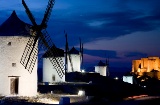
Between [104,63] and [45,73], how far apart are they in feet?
65.2

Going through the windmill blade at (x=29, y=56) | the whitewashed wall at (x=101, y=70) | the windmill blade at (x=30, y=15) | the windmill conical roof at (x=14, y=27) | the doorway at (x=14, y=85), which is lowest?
the doorway at (x=14, y=85)

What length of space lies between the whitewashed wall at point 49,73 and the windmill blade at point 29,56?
1559cm

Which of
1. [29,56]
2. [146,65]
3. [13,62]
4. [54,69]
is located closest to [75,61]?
[54,69]

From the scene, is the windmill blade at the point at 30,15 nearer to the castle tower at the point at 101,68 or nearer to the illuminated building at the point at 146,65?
the castle tower at the point at 101,68

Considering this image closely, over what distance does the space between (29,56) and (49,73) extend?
17.1 m

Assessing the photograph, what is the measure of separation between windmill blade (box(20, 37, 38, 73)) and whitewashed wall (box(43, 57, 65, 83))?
15.6m

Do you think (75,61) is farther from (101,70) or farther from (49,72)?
(101,70)

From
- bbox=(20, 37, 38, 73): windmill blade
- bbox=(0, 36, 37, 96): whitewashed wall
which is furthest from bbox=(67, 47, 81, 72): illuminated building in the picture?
bbox=(0, 36, 37, 96): whitewashed wall

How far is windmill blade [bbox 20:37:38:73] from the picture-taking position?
1053 inches

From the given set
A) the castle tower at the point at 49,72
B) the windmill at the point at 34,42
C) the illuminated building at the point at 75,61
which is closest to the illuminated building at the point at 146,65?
the illuminated building at the point at 75,61

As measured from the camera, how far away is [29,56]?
26.9m

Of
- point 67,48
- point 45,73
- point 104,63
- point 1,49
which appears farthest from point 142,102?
point 104,63

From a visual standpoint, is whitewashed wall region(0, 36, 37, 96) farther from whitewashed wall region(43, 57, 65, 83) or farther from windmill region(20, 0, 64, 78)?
whitewashed wall region(43, 57, 65, 83)

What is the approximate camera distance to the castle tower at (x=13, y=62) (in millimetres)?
26406
